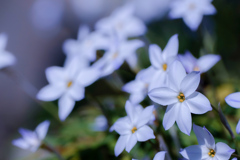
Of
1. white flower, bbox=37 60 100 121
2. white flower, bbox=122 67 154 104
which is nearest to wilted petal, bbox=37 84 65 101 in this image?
white flower, bbox=37 60 100 121

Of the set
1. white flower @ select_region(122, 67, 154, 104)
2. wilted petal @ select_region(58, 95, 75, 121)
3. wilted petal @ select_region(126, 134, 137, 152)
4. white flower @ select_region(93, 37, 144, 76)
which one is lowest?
wilted petal @ select_region(126, 134, 137, 152)

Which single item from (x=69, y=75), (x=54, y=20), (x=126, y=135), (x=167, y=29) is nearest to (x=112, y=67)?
(x=69, y=75)

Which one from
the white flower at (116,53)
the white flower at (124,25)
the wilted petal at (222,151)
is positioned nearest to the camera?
the wilted petal at (222,151)

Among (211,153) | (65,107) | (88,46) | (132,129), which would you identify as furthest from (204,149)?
(88,46)

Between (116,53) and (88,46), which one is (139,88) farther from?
(88,46)

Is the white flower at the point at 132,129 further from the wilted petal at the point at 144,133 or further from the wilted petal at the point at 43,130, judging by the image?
the wilted petal at the point at 43,130

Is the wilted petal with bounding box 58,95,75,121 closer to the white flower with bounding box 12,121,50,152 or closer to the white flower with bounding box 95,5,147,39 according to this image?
the white flower with bounding box 12,121,50,152

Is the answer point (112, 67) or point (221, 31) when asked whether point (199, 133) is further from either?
point (221, 31)

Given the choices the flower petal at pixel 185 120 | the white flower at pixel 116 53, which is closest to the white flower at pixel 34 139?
the white flower at pixel 116 53
